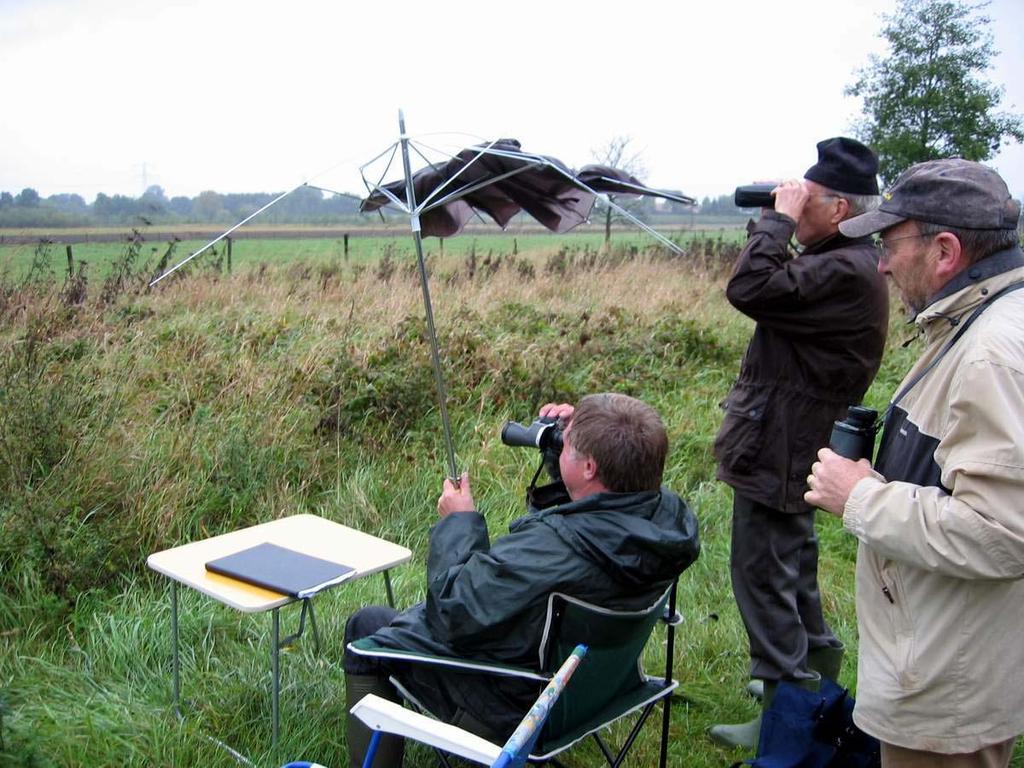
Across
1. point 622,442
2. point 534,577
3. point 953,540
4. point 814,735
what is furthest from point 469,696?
point 953,540

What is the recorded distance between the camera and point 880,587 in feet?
6.48

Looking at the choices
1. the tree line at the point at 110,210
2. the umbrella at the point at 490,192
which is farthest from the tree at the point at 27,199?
the umbrella at the point at 490,192

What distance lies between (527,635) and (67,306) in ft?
18.3

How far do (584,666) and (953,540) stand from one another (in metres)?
1.01

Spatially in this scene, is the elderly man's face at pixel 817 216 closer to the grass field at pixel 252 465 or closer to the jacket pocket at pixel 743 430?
the jacket pocket at pixel 743 430

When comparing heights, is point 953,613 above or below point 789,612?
above

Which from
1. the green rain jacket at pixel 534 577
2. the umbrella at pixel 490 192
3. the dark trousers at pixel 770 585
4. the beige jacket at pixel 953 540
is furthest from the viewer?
the dark trousers at pixel 770 585

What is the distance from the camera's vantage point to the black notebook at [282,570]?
268 centimetres

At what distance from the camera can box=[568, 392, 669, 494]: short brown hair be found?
7.74 ft

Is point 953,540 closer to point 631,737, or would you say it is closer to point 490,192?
point 631,737

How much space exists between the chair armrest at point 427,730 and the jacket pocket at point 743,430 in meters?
1.53

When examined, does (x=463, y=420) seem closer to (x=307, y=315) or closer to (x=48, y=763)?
(x=307, y=315)

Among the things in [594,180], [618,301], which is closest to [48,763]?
[594,180]

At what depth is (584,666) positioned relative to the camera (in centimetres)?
240
